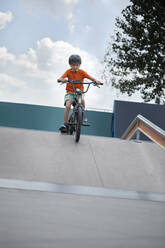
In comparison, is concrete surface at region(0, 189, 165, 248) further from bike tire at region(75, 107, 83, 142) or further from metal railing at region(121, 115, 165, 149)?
bike tire at region(75, 107, 83, 142)

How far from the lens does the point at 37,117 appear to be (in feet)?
52.4

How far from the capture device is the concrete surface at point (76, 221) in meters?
1.82

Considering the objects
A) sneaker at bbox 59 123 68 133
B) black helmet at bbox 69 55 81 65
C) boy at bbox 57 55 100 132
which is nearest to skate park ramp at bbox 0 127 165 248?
sneaker at bbox 59 123 68 133

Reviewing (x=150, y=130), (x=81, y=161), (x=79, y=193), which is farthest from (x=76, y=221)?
(x=150, y=130)

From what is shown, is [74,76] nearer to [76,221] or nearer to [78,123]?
[78,123]

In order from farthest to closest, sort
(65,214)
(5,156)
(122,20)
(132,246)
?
(122,20), (5,156), (65,214), (132,246)

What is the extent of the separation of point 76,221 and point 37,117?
14.1 m

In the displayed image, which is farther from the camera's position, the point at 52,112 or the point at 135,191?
the point at 52,112

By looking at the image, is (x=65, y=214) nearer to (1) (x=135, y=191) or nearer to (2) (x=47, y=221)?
(2) (x=47, y=221)

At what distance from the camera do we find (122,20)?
19.4 meters

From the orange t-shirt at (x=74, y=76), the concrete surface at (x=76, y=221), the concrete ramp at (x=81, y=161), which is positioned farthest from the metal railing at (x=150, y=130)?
the concrete surface at (x=76, y=221)

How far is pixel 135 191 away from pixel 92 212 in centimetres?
95

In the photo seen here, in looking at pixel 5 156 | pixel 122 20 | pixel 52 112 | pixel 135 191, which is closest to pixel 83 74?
pixel 5 156

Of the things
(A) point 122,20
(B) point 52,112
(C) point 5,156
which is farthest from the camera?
(A) point 122,20
